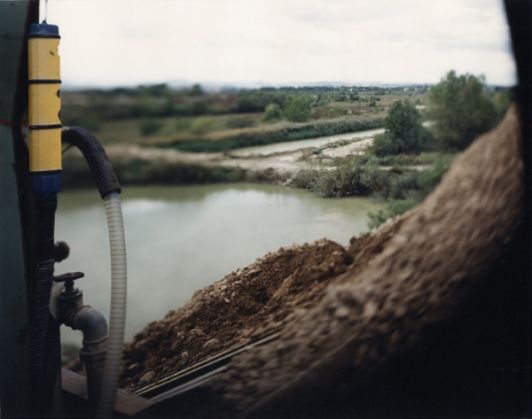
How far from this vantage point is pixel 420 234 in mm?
1981

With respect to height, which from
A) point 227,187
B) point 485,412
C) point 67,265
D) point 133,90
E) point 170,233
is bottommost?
point 485,412

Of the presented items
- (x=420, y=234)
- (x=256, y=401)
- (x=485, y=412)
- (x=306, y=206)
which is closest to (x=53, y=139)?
(x=306, y=206)

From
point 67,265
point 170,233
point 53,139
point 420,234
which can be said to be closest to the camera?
point 420,234

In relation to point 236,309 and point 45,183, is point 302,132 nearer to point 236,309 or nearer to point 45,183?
point 236,309

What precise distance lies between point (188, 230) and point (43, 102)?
25.8 inches

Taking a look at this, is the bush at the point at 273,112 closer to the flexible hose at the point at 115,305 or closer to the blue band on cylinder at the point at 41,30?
the flexible hose at the point at 115,305

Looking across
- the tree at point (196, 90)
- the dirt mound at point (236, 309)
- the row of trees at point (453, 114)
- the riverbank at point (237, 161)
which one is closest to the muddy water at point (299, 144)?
the riverbank at point (237, 161)

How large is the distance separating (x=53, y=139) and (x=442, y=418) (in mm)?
1668

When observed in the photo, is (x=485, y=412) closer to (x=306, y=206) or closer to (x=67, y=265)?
(x=306, y=206)

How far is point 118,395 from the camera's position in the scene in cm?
229

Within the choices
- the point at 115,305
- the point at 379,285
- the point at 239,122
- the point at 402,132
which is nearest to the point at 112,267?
the point at 115,305

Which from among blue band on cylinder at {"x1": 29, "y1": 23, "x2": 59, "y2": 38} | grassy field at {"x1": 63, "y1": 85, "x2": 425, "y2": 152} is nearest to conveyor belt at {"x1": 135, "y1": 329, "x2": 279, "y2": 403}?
grassy field at {"x1": 63, "y1": 85, "x2": 425, "y2": 152}

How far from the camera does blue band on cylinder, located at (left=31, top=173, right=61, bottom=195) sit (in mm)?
2173

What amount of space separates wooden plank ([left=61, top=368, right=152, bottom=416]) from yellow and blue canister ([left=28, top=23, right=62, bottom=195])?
2.60 ft
